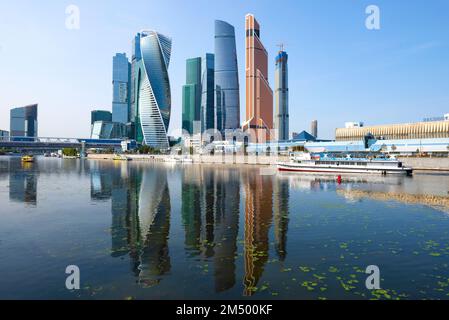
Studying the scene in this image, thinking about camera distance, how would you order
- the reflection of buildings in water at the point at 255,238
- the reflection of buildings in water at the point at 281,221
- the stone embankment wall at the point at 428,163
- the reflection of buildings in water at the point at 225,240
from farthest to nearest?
the stone embankment wall at the point at 428,163
the reflection of buildings in water at the point at 281,221
the reflection of buildings in water at the point at 255,238
the reflection of buildings in water at the point at 225,240

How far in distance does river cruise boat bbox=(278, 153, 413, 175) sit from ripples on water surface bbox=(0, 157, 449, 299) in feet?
187

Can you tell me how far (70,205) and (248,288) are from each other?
30.4m

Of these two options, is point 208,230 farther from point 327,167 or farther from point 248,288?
point 327,167

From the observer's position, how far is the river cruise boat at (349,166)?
9412cm

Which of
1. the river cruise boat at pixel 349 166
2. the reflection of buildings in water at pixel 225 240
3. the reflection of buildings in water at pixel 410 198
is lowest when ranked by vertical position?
the reflection of buildings in water at pixel 225 240

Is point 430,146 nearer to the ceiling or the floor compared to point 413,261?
nearer to the ceiling

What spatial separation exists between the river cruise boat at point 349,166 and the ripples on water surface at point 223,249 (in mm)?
57000

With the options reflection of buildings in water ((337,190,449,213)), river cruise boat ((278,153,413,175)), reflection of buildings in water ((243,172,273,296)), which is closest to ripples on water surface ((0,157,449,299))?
reflection of buildings in water ((243,172,273,296))

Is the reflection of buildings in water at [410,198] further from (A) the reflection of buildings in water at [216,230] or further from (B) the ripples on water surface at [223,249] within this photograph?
(A) the reflection of buildings in water at [216,230]

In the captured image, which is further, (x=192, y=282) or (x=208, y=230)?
(x=208, y=230)

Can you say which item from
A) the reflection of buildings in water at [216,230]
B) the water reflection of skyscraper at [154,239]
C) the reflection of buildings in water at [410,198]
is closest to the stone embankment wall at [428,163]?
the reflection of buildings in water at [410,198]

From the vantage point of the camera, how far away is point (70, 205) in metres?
38.9

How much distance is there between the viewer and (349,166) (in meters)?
98.2
